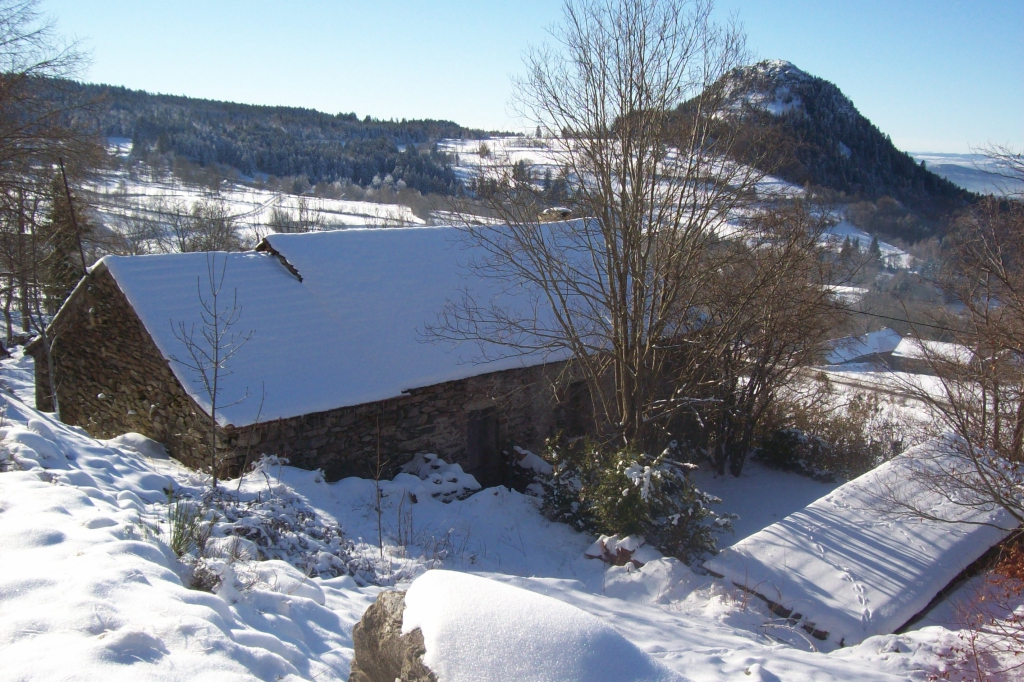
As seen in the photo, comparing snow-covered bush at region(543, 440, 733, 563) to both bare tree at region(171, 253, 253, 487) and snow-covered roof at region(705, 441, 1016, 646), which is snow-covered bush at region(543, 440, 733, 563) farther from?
bare tree at region(171, 253, 253, 487)

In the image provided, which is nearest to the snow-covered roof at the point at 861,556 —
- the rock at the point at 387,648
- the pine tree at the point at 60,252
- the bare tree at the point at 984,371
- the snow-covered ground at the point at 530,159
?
the bare tree at the point at 984,371

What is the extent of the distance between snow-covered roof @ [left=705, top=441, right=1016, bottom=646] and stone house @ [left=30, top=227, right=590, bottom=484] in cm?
406

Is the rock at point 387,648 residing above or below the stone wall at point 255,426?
above

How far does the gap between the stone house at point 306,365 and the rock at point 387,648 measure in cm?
628

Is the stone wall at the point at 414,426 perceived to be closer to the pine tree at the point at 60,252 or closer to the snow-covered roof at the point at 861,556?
the snow-covered roof at the point at 861,556

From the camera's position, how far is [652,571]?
26.1 feet

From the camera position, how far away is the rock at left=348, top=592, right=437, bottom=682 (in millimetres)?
2967

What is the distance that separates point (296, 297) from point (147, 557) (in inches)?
293

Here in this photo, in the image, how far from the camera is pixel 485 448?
1234 cm

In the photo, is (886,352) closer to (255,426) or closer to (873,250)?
(873,250)

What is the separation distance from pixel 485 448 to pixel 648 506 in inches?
172

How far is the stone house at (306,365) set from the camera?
32.1 feet

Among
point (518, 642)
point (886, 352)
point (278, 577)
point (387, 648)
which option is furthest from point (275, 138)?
point (518, 642)

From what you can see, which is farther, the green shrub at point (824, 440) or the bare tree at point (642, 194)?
the green shrub at point (824, 440)
